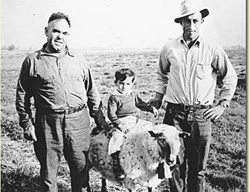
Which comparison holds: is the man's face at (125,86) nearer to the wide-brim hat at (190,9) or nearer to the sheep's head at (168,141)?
the sheep's head at (168,141)

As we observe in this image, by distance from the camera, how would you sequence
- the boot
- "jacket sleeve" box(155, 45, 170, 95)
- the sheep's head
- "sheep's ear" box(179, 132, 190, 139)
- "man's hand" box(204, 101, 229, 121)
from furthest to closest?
"jacket sleeve" box(155, 45, 170, 95) → "man's hand" box(204, 101, 229, 121) → the boot → "sheep's ear" box(179, 132, 190, 139) → the sheep's head

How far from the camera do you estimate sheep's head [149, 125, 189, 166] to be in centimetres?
317

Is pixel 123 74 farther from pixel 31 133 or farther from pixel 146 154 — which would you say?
pixel 31 133

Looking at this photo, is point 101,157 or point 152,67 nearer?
point 101,157

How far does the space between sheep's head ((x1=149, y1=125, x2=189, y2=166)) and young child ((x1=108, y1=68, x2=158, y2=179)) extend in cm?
31

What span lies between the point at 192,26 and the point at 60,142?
1810 millimetres

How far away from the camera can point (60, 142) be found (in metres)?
3.38

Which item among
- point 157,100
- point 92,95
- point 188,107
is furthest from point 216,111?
point 92,95

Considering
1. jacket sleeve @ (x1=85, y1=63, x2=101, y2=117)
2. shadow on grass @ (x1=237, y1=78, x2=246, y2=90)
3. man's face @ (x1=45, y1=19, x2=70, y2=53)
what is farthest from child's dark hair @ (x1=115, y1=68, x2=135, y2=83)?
shadow on grass @ (x1=237, y1=78, x2=246, y2=90)

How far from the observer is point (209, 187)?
385 centimetres

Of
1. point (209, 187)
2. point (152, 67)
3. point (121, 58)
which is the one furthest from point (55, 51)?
point (209, 187)

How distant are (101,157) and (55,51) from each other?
1201 mm

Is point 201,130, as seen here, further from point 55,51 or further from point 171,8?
point 55,51

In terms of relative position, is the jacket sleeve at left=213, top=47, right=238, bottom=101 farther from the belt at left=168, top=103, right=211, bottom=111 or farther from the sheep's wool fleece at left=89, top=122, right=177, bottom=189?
the sheep's wool fleece at left=89, top=122, right=177, bottom=189
